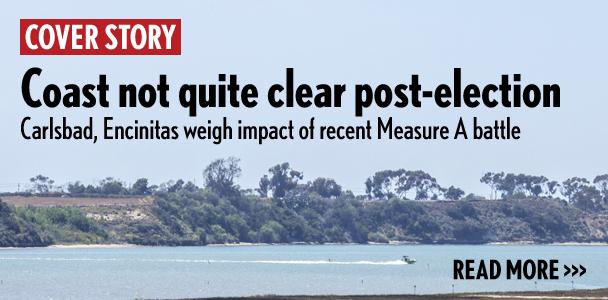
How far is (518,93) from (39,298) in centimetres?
5784

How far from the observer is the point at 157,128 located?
114 m

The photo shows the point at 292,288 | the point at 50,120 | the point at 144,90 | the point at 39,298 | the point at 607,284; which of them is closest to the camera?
the point at 144,90

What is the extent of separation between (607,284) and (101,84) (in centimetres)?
8784

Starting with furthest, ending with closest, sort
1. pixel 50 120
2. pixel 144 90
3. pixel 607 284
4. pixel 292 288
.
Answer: pixel 607 284
pixel 292 288
pixel 50 120
pixel 144 90

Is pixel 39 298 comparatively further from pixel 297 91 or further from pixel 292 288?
pixel 297 91

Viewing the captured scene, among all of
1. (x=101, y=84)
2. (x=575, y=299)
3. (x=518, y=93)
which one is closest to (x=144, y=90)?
(x=101, y=84)

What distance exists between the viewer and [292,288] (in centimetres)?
16812

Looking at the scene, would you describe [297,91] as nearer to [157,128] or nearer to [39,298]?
[157,128]

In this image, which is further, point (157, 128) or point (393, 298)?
point (393, 298)

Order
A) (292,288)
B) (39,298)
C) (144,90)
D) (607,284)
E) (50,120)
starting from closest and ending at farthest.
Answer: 1. (144,90)
2. (50,120)
3. (39,298)
4. (292,288)
5. (607,284)

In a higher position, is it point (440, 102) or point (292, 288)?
point (440, 102)

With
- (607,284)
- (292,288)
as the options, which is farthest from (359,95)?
(607,284)

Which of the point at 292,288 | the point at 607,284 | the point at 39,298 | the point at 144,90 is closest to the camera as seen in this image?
the point at 144,90

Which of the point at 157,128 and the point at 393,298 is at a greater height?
the point at 157,128
